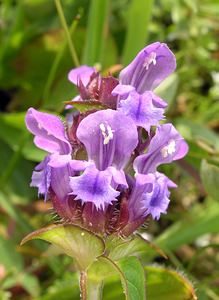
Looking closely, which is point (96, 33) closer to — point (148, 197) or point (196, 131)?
point (196, 131)

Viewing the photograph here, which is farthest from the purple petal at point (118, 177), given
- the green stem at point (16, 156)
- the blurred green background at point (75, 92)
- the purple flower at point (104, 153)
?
the green stem at point (16, 156)

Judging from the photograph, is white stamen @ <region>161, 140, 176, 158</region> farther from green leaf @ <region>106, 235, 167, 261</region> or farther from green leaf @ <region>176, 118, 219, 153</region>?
green leaf @ <region>176, 118, 219, 153</region>

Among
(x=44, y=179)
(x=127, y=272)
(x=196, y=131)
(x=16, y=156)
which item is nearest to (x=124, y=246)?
(x=127, y=272)

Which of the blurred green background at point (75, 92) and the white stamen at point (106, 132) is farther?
the blurred green background at point (75, 92)

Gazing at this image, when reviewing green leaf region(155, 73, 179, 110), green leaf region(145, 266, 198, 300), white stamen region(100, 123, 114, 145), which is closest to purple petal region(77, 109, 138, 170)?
white stamen region(100, 123, 114, 145)

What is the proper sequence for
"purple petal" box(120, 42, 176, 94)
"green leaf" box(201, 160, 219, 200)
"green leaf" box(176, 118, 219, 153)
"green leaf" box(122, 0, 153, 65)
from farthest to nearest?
"green leaf" box(176, 118, 219, 153) < "green leaf" box(122, 0, 153, 65) < "green leaf" box(201, 160, 219, 200) < "purple petal" box(120, 42, 176, 94)

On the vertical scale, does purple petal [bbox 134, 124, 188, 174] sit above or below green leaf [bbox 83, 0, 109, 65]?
above

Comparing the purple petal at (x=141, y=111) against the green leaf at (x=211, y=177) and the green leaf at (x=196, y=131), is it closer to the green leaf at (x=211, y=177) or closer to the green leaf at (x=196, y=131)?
the green leaf at (x=211, y=177)

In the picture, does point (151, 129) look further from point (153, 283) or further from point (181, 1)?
point (181, 1)
